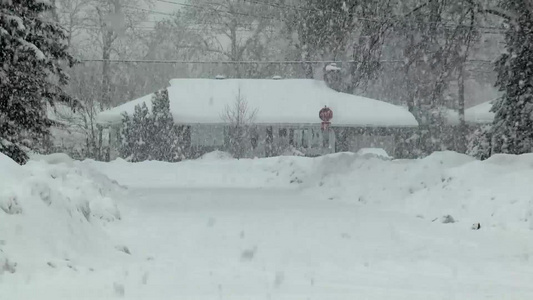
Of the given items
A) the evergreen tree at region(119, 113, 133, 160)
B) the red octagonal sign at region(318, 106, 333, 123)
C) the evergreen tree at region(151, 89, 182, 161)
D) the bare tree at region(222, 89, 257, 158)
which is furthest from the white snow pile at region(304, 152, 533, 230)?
the bare tree at region(222, 89, 257, 158)

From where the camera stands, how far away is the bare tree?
39.3 metres

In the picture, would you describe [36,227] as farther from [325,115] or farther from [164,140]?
[325,115]

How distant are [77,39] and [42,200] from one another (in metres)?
53.9

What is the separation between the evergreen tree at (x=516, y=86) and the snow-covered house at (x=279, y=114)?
22647 mm

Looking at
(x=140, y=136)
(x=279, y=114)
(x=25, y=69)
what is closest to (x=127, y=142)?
(x=140, y=136)

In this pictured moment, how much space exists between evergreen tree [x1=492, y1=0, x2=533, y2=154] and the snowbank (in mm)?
2192

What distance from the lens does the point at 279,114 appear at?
139 ft

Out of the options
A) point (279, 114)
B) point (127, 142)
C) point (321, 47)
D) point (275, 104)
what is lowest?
point (127, 142)

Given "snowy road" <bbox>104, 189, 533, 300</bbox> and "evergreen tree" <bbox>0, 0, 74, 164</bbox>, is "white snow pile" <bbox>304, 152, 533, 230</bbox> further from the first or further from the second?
"evergreen tree" <bbox>0, 0, 74, 164</bbox>

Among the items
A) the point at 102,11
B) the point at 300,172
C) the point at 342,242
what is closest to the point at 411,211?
the point at 342,242

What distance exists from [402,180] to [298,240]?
22.6ft

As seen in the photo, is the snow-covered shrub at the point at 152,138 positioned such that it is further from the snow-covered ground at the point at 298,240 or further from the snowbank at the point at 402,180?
the snow-covered ground at the point at 298,240

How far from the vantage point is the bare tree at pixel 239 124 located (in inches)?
1547

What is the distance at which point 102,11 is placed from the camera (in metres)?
53.7
